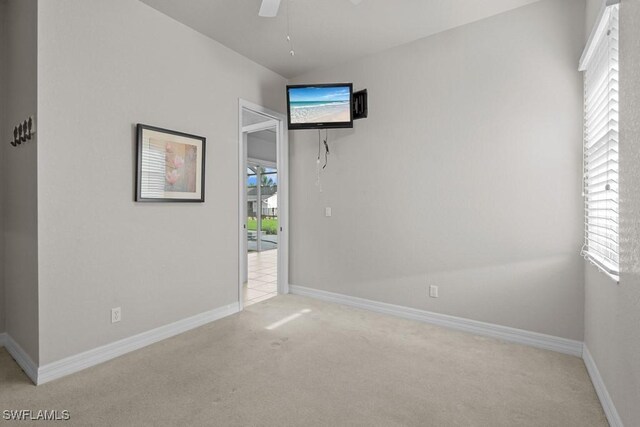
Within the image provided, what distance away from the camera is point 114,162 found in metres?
2.50

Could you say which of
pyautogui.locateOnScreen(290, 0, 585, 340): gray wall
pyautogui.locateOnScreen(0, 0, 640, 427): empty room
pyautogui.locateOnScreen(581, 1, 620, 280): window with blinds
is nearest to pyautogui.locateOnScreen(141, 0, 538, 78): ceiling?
pyautogui.locateOnScreen(0, 0, 640, 427): empty room

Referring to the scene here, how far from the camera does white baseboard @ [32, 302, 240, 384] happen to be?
217 cm

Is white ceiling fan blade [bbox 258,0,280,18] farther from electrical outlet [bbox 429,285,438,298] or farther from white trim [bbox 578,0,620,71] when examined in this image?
electrical outlet [bbox 429,285,438,298]

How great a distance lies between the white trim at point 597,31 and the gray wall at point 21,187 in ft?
11.3

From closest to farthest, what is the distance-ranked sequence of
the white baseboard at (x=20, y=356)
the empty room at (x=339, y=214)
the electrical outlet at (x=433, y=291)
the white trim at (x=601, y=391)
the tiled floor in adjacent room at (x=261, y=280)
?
the white trim at (x=601, y=391) < the empty room at (x=339, y=214) < the white baseboard at (x=20, y=356) < the electrical outlet at (x=433, y=291) < the tiled floor in adjacent room at (x=261, y=280)

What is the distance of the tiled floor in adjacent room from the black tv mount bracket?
2.51 metres

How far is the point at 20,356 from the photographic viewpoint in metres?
2.36

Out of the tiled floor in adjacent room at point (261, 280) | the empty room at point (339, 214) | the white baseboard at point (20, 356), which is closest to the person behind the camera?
the empty room at point (339, 214)

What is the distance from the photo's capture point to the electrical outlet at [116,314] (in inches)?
98.2

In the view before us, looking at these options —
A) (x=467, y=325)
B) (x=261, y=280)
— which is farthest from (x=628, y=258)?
(x=261, y=280)

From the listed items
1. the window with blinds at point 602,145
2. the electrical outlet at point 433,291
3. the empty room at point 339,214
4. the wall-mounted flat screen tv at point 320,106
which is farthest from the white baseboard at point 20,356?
the window with blinds at point 602,145

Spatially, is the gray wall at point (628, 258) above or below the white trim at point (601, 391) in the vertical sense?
above

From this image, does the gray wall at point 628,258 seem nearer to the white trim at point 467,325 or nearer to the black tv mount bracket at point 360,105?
the white trim at point 467,325

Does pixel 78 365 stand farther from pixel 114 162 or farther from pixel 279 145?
pixel 279 145
